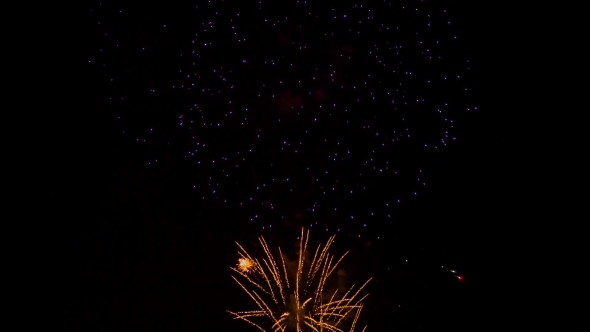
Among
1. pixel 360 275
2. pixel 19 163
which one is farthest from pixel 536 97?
pixel 19 163

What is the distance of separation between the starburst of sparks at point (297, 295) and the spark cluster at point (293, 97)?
0.80ft

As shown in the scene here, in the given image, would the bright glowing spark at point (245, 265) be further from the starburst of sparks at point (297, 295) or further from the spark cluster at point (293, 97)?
the spark cluster at point (293, 97)

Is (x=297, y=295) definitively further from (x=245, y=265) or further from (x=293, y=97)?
(x=293, y=97)

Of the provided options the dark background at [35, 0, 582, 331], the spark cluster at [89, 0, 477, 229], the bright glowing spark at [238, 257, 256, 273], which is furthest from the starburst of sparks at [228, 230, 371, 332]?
the spark cluster at [89, 0, 477, 229]

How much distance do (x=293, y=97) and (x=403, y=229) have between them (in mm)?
992

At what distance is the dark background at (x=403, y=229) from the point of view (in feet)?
7.65

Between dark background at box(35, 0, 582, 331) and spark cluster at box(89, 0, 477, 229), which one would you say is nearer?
spark cluster at box(89, 0, 477, 229)

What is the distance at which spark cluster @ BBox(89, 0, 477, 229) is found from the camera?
222 centimetres

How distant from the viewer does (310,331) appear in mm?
2271

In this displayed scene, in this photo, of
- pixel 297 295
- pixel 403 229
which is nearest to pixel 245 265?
pixel 297 295

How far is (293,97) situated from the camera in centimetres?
237

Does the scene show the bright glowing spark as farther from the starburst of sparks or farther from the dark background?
the dark background

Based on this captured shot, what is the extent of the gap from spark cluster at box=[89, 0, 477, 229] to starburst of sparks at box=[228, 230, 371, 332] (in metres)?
0.25

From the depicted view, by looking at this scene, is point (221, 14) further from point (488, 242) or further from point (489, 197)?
point (488, 242)
